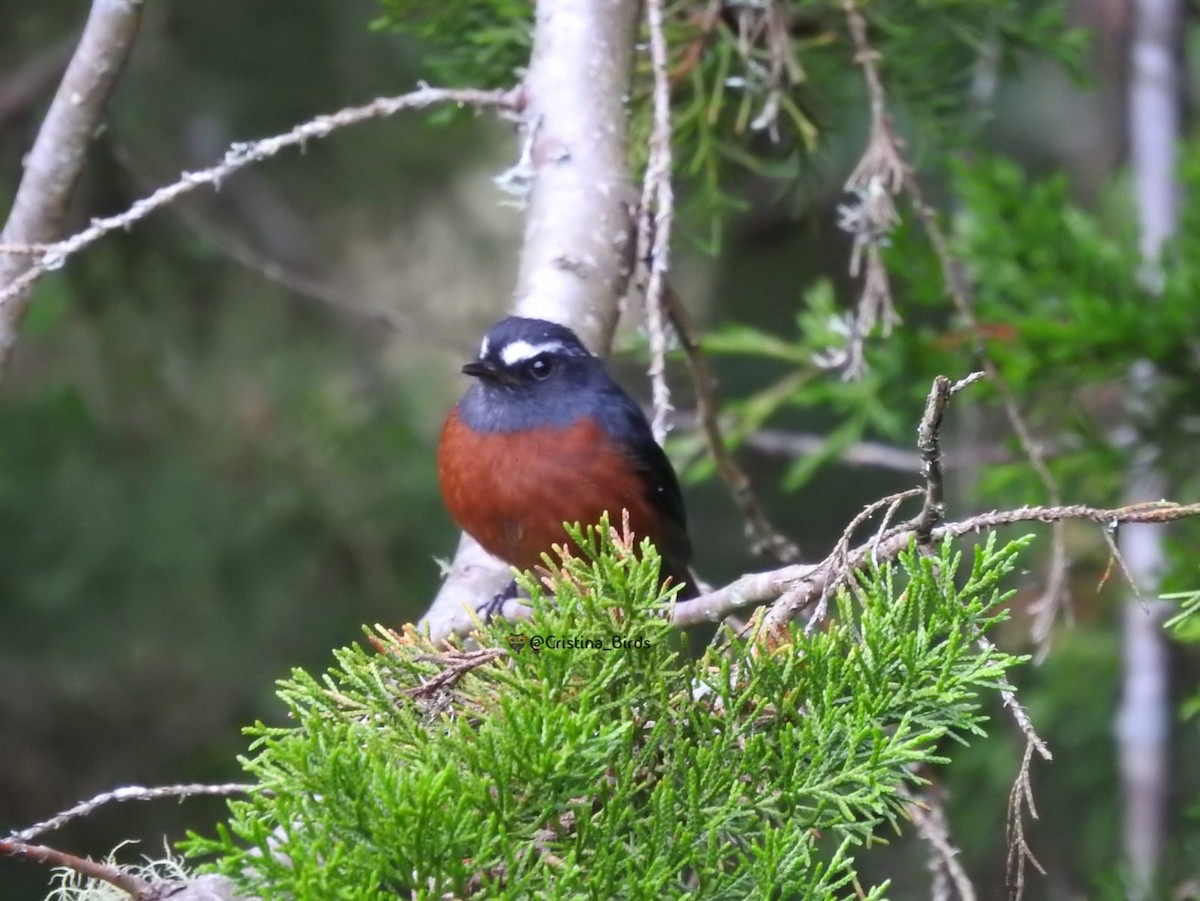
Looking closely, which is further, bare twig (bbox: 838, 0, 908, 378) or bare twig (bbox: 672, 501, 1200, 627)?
bare twig (bbox: 838, 0, 908, 378)

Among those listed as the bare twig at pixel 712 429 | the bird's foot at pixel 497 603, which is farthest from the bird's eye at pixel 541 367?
the bird's foot at pixel 497 603

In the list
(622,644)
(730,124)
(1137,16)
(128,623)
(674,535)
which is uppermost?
(1137,16)

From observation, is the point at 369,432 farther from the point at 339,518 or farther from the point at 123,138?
the point at 123,138

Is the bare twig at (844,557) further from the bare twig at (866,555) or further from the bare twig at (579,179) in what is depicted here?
the bare twig at (579,179)

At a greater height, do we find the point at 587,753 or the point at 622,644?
the point at 622,644

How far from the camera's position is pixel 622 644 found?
1857 millimetres

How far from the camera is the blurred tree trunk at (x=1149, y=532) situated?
488 cm

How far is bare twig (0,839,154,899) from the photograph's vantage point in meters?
1.74

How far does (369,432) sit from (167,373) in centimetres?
98

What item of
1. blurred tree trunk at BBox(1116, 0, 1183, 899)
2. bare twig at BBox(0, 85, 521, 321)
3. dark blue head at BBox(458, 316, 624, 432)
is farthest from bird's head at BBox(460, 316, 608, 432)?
blurred tree trunk at BBox(1116, 0, 1183, 899)

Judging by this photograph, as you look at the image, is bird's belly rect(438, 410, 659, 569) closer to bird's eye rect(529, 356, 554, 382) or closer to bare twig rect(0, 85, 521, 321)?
bird's eye rect(529, 356, 554, 382)

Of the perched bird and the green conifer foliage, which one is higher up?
the perched bird

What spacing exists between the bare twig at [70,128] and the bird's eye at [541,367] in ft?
4.42

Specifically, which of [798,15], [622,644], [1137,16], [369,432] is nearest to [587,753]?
[622,644]
